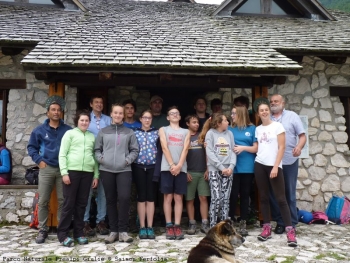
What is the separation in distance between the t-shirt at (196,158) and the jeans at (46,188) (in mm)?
1869

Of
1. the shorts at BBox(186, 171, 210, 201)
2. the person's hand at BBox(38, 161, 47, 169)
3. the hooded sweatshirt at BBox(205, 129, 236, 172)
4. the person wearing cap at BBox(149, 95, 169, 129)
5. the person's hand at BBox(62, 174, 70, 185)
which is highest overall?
the person wearing cap at BBox(149, 95, 169, 129)

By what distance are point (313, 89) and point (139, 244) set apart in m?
4.80

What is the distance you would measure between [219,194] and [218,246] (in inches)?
61.9

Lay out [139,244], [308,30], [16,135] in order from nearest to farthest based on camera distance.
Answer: [139,244]
[16,135]
[308,30]

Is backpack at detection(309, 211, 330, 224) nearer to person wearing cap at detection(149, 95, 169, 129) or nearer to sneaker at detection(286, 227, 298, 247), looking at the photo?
sneaker at detection(286, 227, 298, 247)

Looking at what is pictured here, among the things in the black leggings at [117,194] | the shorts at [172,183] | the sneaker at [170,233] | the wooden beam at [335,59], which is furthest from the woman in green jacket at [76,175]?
the wooden beam at [335,59]

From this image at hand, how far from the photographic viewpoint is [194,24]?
783 centimetres

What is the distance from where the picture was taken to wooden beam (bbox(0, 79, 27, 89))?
6.39 metres

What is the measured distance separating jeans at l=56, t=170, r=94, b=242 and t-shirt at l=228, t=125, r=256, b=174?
2134 mm

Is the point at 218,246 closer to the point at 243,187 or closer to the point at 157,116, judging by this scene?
the point at 243,187

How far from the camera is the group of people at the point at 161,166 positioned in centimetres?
444

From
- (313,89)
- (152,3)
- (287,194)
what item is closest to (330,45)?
(313,89)

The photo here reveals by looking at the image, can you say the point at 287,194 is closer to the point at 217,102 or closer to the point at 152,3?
the point at 217,102

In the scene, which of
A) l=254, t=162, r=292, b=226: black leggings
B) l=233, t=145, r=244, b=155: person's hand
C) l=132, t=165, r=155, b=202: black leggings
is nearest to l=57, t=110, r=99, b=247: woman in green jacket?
l=132, t=165, r=155, b=202: black leggings
